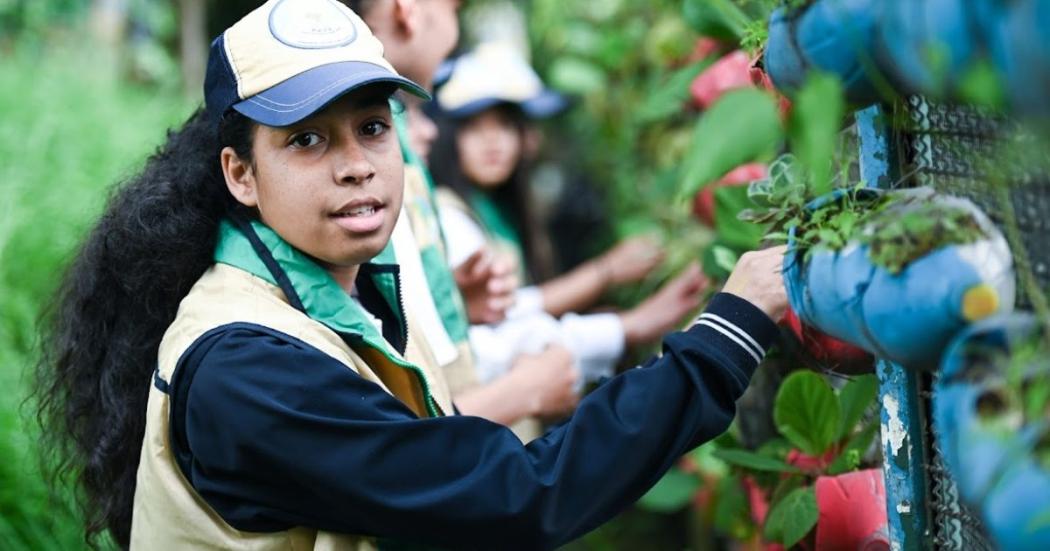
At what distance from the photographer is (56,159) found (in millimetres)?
4707

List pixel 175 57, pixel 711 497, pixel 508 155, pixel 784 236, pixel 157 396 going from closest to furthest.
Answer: pixel 784 236, pixel 157 396, pixel 711 497, pixel 508 155, pixel 175 57

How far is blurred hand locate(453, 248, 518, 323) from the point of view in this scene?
315cm

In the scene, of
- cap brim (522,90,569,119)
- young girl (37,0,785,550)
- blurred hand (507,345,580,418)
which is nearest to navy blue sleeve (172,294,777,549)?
young girl (37,0,785,550)

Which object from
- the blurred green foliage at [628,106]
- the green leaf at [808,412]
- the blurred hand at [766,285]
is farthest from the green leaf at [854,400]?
A: the blurred green foliage at [628,106]

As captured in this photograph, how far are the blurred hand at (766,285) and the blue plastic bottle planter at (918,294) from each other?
0.31 metres

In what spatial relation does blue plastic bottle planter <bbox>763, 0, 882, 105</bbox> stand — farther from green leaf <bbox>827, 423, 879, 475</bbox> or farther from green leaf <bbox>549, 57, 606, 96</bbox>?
green leaf <bbox>549, 57, 606, 96</bbox>

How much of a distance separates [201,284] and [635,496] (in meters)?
0.68

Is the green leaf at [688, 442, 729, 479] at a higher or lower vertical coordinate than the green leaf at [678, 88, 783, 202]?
lower

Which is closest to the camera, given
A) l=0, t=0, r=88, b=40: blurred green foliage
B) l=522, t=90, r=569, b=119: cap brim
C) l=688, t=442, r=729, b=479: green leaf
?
l=688, t=442, r=729, b=479: green leaf

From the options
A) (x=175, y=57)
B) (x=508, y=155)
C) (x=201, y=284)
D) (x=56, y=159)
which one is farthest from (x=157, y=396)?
(x=175, y=57)

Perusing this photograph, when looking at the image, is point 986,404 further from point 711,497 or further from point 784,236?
point 711,497

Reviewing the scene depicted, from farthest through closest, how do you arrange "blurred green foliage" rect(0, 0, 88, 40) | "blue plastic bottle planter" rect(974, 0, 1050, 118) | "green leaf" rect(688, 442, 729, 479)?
1. "blurred green foliage" rect(0, 0, 88, 40)
2. "green leaf" rect(688, 442, 729, 479)
3. "blue plastic bottle planter" rect(974, 0, 1050, 118)

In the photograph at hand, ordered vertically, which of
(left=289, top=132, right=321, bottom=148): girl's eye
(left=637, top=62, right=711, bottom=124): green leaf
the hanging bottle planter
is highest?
(left=637, top=62, right=711, bottom=124): green leaf

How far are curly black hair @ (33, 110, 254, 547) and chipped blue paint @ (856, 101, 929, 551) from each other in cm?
91
